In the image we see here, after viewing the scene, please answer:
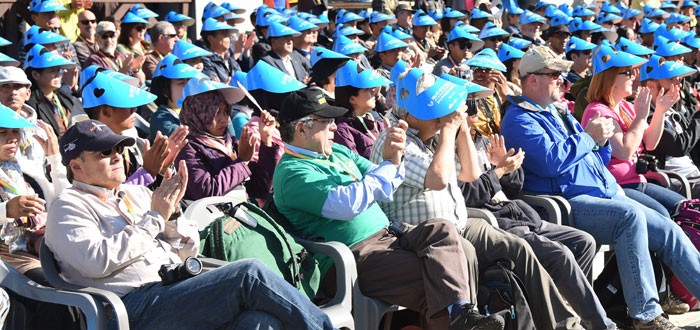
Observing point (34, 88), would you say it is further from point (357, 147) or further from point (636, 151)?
point (636, 151)

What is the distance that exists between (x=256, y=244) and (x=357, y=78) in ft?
7.07

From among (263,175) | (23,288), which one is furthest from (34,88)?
(23,288)

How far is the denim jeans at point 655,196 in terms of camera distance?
684 cm

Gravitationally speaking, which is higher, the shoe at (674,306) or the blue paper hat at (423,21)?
the shoe at (674,306)

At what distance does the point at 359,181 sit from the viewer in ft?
16.7

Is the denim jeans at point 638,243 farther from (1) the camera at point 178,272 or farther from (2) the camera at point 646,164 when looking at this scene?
(1) the camera at point 178,272

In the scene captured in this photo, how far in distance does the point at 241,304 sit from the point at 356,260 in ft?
2.84

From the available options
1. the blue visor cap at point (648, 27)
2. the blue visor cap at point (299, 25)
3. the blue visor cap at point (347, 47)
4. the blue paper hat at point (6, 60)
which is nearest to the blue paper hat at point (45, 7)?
the blue visor cap at point (299, 25)

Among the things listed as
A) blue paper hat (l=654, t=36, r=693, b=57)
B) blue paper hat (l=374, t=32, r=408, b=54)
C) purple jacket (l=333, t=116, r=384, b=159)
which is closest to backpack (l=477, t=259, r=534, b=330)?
purple jacket (l=333, t=116, r=384, b=159)

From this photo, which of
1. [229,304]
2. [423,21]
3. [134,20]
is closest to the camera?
[229,304]

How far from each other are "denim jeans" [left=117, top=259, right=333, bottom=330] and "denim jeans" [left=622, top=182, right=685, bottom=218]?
3.32m

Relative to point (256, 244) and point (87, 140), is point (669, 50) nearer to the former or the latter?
point (256, 244)

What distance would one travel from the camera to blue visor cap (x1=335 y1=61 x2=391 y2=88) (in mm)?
6680

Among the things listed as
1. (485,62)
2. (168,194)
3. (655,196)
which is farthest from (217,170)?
(655,196)
